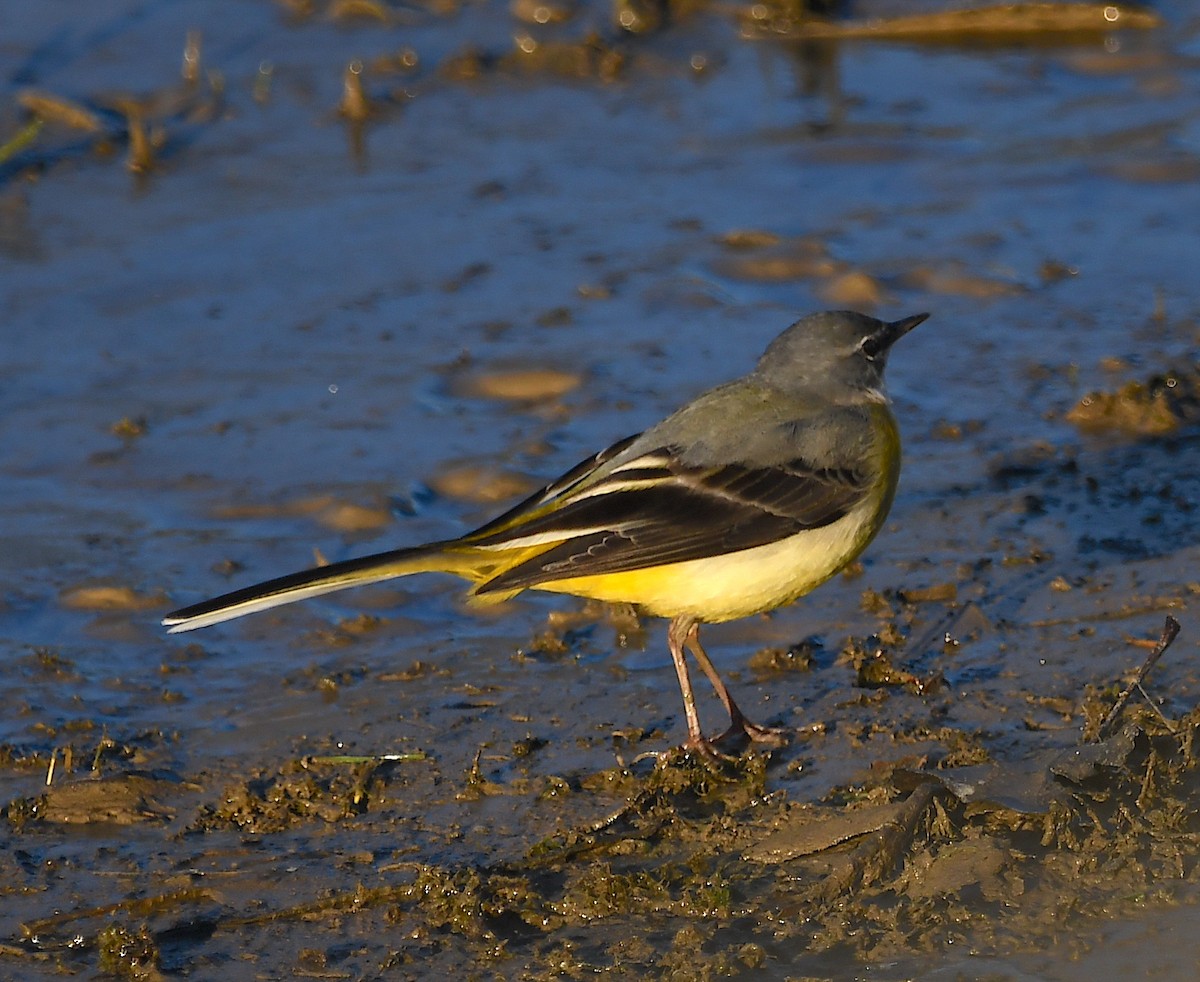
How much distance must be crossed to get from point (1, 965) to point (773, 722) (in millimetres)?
2499

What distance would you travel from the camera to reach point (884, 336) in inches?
271

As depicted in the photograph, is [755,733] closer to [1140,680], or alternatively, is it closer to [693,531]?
[693,531]

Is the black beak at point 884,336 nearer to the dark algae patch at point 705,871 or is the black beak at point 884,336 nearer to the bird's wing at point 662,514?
the bird's wing at point 662,514

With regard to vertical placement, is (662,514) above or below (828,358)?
below

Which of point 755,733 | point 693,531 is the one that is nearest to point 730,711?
point 755,733

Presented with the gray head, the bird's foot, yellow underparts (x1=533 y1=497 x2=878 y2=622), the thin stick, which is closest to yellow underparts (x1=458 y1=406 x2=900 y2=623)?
yellow underparts (x1=533 y1=497 x2=878 y2=622)

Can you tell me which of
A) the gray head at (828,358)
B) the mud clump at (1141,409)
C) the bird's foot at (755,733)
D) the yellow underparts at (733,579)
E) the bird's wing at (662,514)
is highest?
the gray head at (828,358)

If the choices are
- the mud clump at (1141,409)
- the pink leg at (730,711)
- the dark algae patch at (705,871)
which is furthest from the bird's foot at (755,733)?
the mud clump at (1141,409)

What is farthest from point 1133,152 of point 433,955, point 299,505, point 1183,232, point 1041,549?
point 433,955

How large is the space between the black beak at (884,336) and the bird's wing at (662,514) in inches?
25.9

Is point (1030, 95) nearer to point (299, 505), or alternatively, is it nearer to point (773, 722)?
point (299, 505)

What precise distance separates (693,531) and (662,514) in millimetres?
113

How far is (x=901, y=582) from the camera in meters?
6.99

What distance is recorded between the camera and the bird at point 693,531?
5891mm
